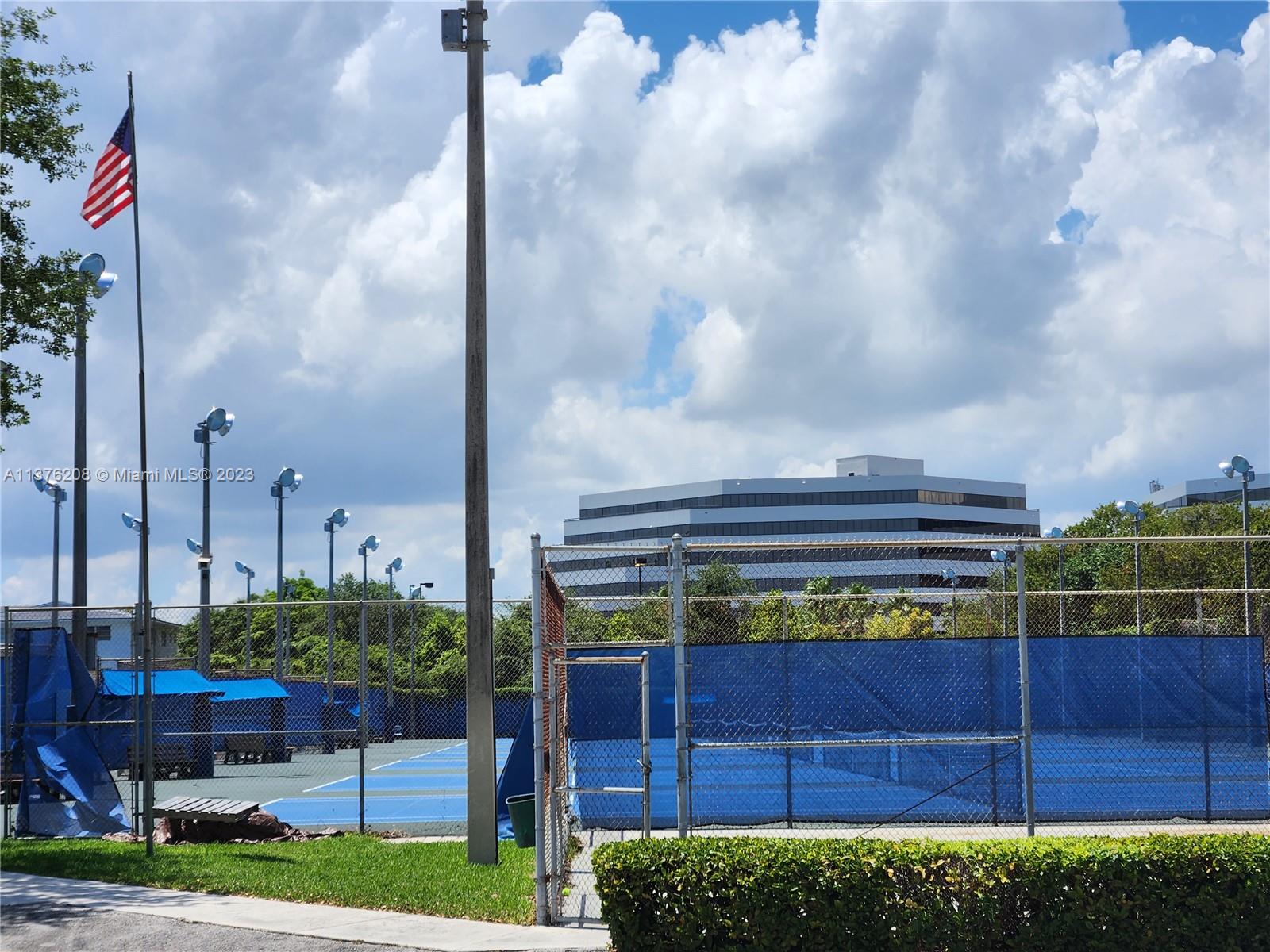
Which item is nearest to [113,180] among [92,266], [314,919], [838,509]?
[92,266]

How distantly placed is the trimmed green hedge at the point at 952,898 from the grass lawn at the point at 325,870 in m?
2.06

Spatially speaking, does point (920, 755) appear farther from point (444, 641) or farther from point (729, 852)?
point (444, 641)

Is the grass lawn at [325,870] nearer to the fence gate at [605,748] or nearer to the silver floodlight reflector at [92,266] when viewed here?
the fence gate at [605,748]

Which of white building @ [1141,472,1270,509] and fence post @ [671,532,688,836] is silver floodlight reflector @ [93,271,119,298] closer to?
fence post @ [671,532,688,836]

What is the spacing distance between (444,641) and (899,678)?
87.4 ft

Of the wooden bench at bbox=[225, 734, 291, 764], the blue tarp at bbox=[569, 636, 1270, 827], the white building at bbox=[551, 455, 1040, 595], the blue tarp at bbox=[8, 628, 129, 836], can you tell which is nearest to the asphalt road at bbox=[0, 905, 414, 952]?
the blue tarp at bbox=[569, 636, 1270, 827]

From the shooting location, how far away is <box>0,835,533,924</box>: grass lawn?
10594mm

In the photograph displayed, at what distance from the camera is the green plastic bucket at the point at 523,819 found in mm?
13195

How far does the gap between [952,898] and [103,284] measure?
547 inches

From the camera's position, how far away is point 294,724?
3145 centimetres

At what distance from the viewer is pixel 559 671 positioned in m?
11.3

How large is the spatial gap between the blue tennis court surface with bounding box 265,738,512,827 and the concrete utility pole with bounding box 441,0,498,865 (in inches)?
173

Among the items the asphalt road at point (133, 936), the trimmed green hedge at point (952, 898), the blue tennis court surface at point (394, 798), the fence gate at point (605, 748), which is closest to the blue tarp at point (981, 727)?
the fence gate at point (605, 748)

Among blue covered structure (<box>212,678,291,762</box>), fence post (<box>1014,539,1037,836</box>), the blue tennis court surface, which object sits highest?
fence post (<box>1014,539,1037,836</box>)
